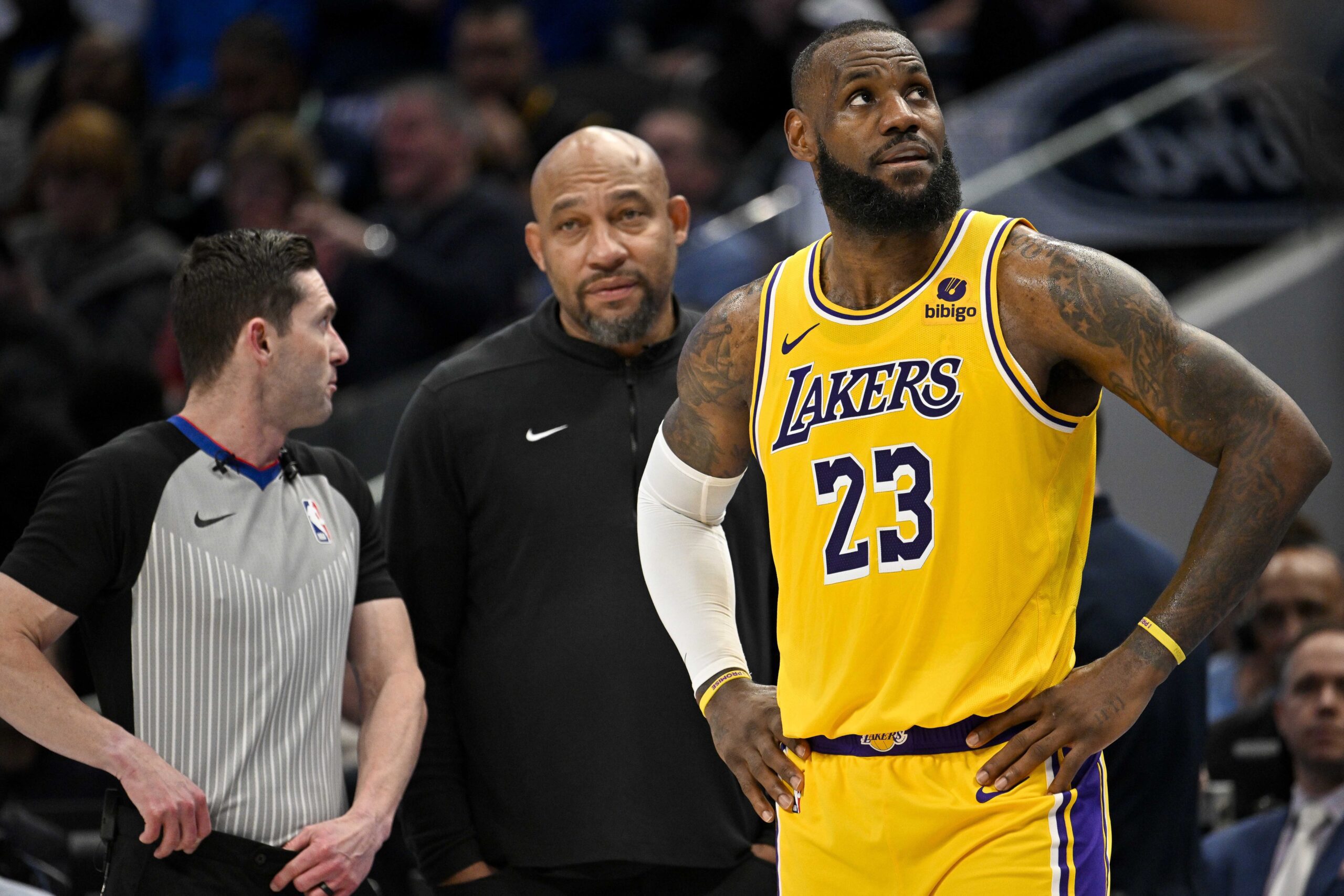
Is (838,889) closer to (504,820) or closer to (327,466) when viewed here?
(504,820)

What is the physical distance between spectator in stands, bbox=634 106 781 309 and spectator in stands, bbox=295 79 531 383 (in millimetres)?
713

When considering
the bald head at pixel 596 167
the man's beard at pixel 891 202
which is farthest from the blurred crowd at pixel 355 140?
the man's beard at pixel 891 202

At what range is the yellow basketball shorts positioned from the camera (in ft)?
9.01

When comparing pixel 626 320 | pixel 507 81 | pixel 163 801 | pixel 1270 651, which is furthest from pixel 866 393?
pixel 507 81

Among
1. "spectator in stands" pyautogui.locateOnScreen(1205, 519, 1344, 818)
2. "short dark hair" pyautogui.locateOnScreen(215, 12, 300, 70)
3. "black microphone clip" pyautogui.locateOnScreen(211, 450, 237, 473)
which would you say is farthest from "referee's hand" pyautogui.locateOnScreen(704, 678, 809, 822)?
"short dark hair" pyautogui.locateOnScreen(215, 12, 300, 70)

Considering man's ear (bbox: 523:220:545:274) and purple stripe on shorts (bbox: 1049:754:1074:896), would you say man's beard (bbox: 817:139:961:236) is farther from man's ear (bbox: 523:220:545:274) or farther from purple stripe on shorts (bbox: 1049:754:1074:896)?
man's ear (bbox: 523:220:545:274)

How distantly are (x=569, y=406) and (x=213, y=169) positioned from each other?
497 centimetres

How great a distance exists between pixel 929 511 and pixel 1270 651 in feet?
13.8

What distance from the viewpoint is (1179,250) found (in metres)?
7.72

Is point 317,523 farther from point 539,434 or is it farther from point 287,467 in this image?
point 539,434

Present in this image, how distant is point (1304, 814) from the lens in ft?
17.6

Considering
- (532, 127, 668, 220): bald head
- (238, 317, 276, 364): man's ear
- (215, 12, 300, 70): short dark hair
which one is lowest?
(238, 317, 276, 364): man's ear

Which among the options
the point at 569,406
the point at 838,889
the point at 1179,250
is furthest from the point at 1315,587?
the point at 838,889

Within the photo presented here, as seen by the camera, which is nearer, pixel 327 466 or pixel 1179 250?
pixel 327 466
